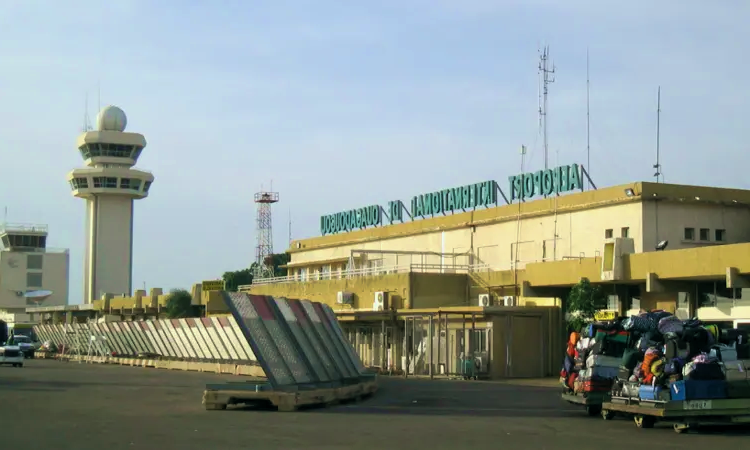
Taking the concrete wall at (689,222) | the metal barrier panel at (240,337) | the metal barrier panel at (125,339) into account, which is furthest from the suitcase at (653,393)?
the metal barrier panel at (125,339)

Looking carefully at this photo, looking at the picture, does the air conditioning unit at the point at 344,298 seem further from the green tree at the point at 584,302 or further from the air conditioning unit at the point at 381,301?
the green tree at the point at 584,302

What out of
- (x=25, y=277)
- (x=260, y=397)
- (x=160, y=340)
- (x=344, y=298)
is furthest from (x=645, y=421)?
(x=25, y=277)

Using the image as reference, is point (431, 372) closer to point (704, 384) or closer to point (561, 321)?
point (561, 321)

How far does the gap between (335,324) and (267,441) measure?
16.7 metres

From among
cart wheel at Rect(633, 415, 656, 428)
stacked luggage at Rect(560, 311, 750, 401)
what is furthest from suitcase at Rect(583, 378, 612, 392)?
cart wheel at Rect(633, 415, 656, 428)

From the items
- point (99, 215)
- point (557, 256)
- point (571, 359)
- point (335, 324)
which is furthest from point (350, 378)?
point (99, 215)

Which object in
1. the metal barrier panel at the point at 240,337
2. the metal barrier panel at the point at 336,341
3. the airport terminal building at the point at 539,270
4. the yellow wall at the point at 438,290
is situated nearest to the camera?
the metal barrier panel at the point at 336,341

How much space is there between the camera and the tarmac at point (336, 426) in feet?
54.1

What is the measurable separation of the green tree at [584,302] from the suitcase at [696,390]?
66.4 ft

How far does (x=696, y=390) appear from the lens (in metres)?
19.0

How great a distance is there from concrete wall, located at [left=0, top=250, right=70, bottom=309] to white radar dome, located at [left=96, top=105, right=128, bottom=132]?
36.7m

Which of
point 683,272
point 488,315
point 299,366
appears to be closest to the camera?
point 299,366

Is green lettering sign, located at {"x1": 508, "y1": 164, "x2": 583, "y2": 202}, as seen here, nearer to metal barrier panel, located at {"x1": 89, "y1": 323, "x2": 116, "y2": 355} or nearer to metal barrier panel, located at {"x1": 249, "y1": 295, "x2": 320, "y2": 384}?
metal barrier panel, located at {"x1": 249, "y1": 295, "x2": 320, "y2": 384}

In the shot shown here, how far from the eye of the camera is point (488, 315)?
42.7m
